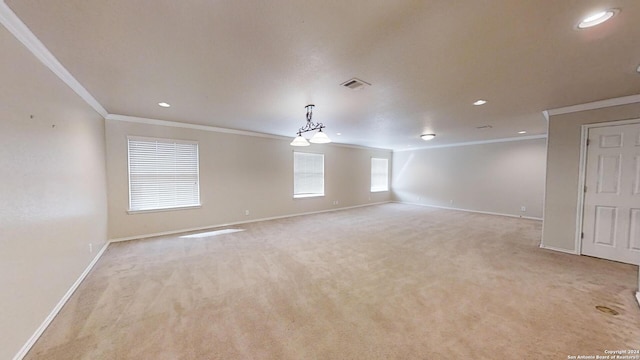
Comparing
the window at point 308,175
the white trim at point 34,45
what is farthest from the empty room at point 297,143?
the window at point 308,175

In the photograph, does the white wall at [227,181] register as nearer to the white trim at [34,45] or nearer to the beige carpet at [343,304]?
the beige carpet at [343,304]

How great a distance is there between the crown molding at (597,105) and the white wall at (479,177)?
3320 mm

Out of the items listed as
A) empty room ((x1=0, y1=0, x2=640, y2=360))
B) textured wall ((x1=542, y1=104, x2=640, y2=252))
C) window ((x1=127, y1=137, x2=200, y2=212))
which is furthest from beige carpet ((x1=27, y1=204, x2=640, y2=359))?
window ((x1=127, y1=137, x2=200, y2=212))

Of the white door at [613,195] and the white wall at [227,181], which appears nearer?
the white door at [613,195]

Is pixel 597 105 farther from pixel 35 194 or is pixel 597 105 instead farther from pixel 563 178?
pixel 35 194

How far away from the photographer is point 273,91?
3.02 meters

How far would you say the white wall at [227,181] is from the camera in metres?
4.35

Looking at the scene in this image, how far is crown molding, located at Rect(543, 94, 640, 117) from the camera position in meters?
3.22

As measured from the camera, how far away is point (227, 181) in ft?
18.5

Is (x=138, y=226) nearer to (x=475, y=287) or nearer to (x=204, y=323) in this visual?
(x=204, y=323)

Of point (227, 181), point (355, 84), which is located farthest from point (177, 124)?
point (355, 84)

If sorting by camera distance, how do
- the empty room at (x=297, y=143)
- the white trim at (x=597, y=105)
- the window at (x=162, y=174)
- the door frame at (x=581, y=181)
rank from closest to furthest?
1. the empty room at (x=297, y=143)
2. the white trim at (x=597, y=105)
3. the door frame at (x=581, y=181)
4. the window at (x=162, y=174)

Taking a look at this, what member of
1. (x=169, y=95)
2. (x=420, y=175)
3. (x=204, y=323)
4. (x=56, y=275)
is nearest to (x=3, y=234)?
(x=56, y=275)

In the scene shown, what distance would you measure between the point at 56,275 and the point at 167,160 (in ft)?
9.98
